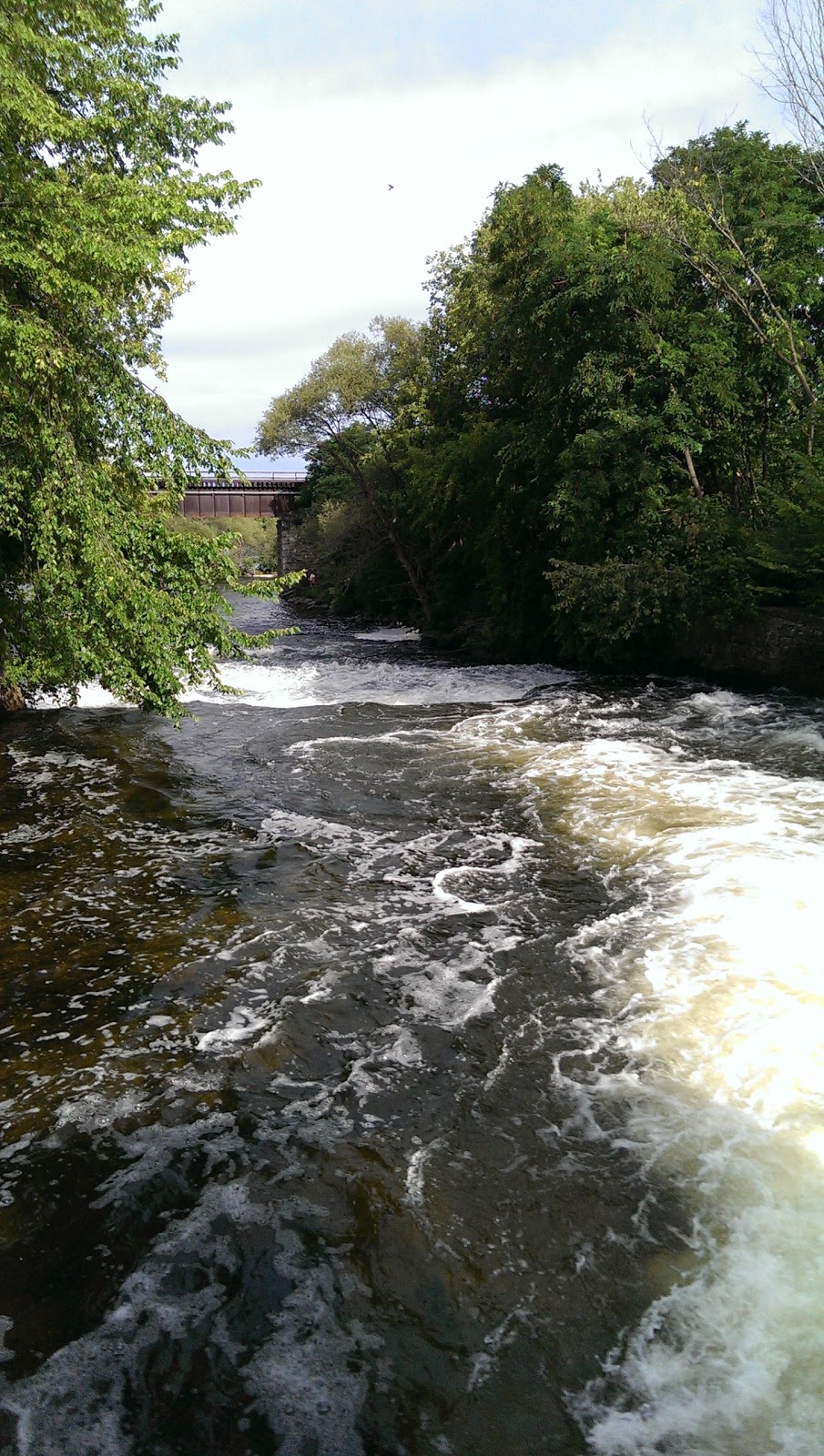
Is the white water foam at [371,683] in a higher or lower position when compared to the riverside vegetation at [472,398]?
lower

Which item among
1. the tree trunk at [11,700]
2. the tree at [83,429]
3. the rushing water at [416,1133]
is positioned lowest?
the rushing water at [416,1133]

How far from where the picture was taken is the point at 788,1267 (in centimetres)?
354

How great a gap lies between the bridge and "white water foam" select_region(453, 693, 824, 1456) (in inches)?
1805

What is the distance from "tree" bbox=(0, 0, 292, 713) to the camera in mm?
7828

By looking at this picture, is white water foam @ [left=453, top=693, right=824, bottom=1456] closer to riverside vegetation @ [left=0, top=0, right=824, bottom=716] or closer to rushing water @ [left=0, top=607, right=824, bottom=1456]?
rushing water @ [left=0, top=607, right=824, bottom=1456]

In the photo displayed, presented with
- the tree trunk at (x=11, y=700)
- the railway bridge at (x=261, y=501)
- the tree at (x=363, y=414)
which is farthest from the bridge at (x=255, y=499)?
the tree trunk at (x=11, y=700)

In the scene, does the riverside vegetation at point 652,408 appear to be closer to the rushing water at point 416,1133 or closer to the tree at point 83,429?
the rushing water at point 416,1133

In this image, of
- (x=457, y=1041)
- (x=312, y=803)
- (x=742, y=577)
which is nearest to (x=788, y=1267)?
(x=457, y=1041)

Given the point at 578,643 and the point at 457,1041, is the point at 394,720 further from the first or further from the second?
the point at 457,1041

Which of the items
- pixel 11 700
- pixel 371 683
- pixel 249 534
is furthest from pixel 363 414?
pixel 249 534

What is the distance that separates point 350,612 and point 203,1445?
124 feet

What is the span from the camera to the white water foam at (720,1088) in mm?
3084

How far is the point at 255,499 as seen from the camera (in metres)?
54.8

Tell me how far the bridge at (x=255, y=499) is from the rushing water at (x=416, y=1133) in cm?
4540
